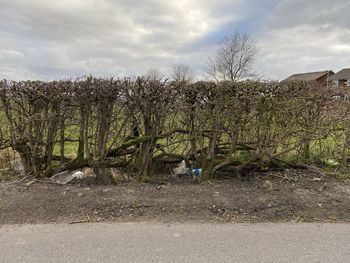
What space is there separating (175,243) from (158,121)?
2.09m

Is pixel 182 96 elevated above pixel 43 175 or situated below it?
above

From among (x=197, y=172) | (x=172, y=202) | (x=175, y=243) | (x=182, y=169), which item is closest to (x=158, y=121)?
(x=182, y=169)

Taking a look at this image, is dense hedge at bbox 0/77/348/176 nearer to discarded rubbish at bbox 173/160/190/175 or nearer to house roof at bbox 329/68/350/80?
discarded rubbish at bbox 173/160/190/175

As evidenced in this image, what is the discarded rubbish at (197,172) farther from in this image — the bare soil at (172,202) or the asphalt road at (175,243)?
the asphalt road at (175,243)

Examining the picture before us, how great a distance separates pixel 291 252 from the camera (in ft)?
11.5

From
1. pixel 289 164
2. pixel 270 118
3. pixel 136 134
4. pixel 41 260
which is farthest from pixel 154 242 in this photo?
pixel 289 164

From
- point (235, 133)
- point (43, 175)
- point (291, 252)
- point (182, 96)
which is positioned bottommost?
point (291, 252)

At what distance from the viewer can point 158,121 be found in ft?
17.3

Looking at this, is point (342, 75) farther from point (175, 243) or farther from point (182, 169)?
point (175, 243)

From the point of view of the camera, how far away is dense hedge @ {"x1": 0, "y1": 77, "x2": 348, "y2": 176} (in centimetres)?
504

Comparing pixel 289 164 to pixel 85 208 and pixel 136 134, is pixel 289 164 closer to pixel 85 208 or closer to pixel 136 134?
pixel 136 134

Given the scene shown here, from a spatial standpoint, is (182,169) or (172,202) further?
(182,169)

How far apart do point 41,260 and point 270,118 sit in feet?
12.3

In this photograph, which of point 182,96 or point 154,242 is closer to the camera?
point 154,242
